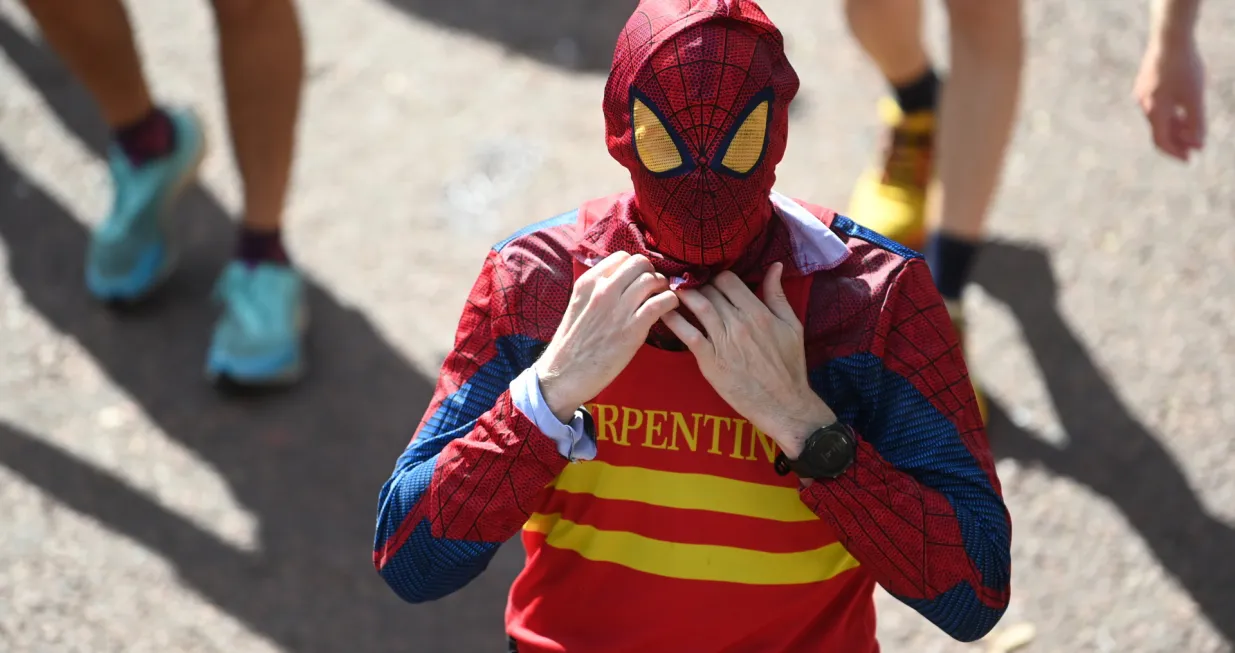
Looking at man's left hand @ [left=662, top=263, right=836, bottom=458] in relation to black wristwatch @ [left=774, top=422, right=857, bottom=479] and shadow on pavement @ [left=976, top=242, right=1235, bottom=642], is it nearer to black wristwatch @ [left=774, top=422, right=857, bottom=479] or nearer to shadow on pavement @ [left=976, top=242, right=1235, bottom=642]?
black wristwatch @ [left=774, top=422, right=857, bottom=479]

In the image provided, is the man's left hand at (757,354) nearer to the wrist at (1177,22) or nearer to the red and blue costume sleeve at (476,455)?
the red and blue costume sleeve at (476,455)

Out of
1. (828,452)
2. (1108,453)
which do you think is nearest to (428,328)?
(1108,453)

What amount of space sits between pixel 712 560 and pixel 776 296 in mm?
428

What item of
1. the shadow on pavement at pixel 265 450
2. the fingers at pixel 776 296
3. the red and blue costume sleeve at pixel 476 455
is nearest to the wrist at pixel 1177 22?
the fingers at pixel 776 296

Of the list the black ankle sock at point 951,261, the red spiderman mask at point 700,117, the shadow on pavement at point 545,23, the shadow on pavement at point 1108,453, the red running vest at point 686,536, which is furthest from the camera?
the shadow on pavement at point 545,23

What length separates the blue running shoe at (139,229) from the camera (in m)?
4.12

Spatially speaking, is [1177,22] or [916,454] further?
[1177,22]

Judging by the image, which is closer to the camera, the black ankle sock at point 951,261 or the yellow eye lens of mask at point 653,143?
the yellow eye lens of mask at point 653,143

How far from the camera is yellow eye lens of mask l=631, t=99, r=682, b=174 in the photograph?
1.71 meters

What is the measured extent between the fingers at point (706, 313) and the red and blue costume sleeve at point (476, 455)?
0.78 ft

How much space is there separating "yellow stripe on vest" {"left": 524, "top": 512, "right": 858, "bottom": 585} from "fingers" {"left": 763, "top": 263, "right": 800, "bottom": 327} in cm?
39

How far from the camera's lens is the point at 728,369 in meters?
1.78

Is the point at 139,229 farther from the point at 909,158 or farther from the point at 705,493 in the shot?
the point at 705,493

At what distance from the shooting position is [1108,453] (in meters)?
3.52
